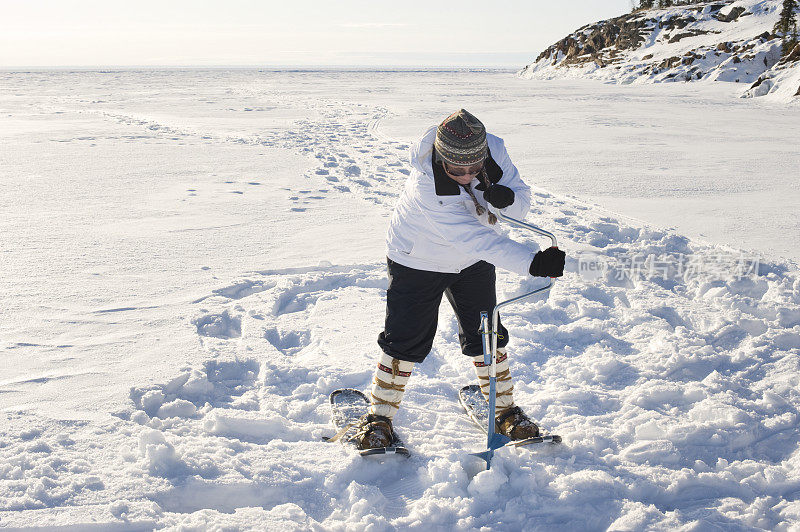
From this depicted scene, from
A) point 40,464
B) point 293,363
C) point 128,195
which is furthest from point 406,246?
point 128,195

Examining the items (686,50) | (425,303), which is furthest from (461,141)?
(686,50)

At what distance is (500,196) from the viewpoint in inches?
89.2

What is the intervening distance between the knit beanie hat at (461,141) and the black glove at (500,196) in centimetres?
13

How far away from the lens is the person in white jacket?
7.47 ft

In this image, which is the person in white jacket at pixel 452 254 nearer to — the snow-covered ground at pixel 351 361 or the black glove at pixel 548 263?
the black glove at pixel 548 263

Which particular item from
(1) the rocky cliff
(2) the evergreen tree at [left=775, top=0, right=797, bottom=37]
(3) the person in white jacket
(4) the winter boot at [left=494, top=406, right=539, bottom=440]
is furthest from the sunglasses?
(2) the evergreen tree at [left=775, top=0, right=797, bottom=37]

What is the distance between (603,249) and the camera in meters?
5.14

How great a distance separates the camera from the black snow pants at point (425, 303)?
258cm

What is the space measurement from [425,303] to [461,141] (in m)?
0.73

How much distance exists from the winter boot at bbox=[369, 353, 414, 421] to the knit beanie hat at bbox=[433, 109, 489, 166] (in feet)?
3.12

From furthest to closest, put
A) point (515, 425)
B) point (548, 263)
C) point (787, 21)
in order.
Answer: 1. point (787, 21)
2. point (515, 425)
3. point (548, 263)

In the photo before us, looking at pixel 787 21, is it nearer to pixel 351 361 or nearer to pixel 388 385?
pixel 351 361

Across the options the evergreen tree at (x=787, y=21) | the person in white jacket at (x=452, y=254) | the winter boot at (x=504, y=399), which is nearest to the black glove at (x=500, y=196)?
the person in white jacket at (x=452, y=254)

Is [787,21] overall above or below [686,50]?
above
